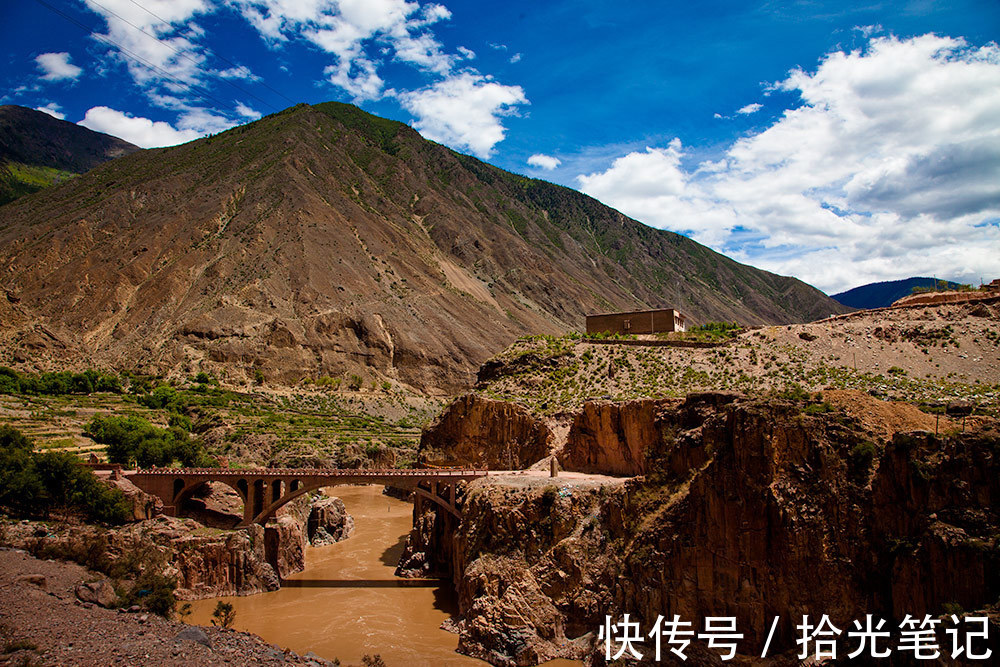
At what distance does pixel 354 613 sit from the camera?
3316cm

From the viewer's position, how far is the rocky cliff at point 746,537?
831 inches

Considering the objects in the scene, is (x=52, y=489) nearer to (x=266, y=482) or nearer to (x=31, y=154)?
(x=266, y=482)

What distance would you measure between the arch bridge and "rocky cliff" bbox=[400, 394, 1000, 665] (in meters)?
6.76

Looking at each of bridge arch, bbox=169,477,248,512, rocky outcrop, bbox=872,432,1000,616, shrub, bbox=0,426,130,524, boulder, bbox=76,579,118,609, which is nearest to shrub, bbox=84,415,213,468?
bridge arch, bbox=169,477,248,512

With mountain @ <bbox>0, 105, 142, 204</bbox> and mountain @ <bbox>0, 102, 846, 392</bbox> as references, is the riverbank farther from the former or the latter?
mountain @ <bbox>0, 105, 142, 204</bbox>

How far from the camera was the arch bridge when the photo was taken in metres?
37.6

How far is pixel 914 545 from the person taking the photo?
70.3ft

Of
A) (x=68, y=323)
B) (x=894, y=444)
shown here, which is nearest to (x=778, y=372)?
(x=894, y=444)

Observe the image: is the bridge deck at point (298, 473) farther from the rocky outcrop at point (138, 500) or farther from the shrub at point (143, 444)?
the shrub at point (143, 444)

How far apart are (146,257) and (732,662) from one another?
10005 centimetres

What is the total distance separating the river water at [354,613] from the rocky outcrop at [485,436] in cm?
752

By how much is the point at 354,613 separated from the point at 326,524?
15.8 metres

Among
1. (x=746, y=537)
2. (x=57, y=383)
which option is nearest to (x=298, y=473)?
(x=746, y=537)

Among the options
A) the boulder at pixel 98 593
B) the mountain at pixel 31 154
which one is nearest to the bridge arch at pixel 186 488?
the boulder at pixel 98 593
